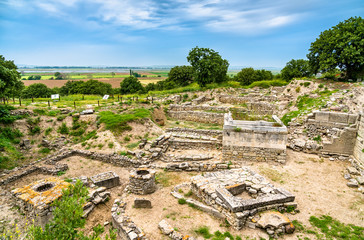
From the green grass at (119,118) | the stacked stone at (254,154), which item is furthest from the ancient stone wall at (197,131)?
the stacked stone at (254,154)

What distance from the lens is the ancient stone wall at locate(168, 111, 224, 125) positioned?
813 inches

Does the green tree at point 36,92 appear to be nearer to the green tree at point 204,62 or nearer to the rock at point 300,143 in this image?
the green tree at point 204,62

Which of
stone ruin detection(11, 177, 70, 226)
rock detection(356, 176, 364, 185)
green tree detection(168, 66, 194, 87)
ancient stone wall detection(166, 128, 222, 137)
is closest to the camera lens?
stone ruin detection(11, 177, 70, 226)

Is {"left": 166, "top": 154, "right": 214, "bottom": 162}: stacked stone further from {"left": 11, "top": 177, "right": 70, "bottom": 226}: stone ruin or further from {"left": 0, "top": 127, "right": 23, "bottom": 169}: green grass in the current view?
{"left": 0, "top": 127, "right": 23, "bottom": 169}: green grass

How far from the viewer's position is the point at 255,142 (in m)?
11.7

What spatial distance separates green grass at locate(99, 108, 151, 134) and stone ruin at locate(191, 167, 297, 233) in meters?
8.92

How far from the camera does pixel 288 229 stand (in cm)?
688

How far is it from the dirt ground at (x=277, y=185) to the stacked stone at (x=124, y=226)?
0.25 m

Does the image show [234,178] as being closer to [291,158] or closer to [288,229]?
[288,229]

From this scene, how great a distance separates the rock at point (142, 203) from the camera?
8.60 m

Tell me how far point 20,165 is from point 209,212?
12.1 metres

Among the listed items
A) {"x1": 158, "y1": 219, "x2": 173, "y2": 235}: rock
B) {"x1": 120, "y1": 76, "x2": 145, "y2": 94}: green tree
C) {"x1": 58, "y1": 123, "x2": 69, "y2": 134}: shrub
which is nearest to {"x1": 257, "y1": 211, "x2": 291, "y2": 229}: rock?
{"x1": 158, "y1": 219, "x2": 173, "y2": 235}: rock

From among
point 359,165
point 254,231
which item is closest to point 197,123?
point 359,165

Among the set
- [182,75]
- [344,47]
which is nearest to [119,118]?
→ [344,47]
